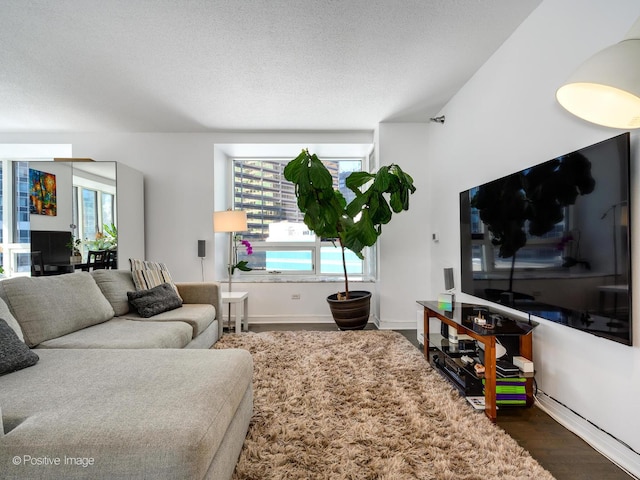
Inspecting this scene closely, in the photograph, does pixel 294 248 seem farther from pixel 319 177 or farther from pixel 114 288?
pixel 114 288

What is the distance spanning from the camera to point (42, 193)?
343cm

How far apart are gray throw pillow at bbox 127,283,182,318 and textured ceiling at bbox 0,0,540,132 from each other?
6.30 feet

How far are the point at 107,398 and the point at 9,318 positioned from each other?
3.39 ft

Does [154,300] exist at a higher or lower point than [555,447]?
higher

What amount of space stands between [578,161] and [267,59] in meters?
2.23

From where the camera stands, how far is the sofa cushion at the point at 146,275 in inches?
109

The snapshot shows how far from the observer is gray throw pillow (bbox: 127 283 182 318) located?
252 cm

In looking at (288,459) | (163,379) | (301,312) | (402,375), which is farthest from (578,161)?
(301,312)

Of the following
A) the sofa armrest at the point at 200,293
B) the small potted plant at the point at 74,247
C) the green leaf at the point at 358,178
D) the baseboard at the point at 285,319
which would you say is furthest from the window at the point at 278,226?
the small potted plant at the point at 74,247

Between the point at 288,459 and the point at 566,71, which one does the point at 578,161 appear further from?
the point at 288,459

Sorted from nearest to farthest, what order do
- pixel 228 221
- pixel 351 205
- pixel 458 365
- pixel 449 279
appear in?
1. pixel 458 365
2. pixel 449 279
3. pixel 351 205
4. pixel 228 221

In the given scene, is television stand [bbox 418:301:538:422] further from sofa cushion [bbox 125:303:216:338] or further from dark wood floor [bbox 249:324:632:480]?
sofa cushion [bbox 125:303:216:338]

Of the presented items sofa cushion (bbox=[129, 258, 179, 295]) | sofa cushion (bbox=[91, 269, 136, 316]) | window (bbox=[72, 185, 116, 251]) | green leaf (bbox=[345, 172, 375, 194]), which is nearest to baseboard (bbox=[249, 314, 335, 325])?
sofa cushion (bbox=[129, 258, 179, 295])

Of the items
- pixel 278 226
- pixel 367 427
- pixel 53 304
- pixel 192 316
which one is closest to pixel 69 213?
pixel 53 304
